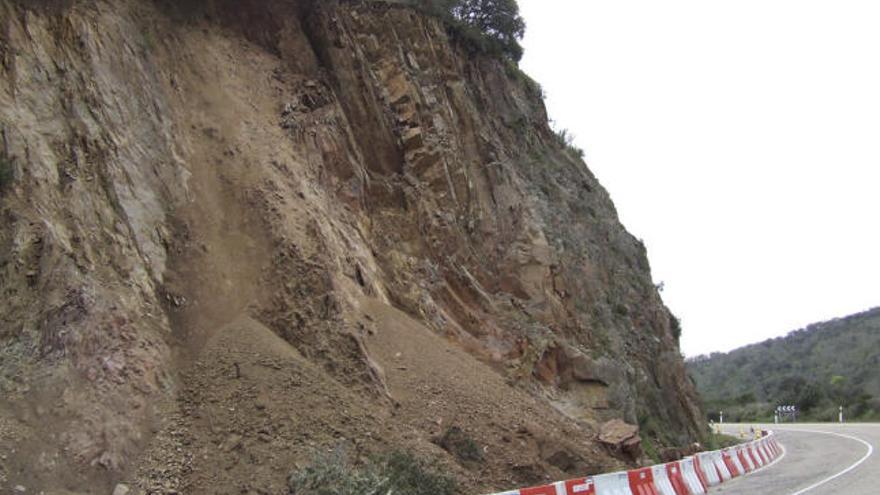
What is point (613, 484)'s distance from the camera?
11.4 metres

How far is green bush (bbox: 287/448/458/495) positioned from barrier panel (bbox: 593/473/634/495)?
2.00 m

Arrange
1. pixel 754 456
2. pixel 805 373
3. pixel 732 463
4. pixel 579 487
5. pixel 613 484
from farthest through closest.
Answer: pixel 805 373, pixel 754 456, pixel 732 463, pixel 613 484, pixel 579 487

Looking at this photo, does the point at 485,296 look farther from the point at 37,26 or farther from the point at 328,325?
the point at 37,26

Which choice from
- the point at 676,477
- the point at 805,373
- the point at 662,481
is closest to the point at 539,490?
the point at 662,481

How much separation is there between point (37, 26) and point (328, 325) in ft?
22.5

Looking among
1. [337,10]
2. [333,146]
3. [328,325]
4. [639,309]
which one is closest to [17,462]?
[328,325]

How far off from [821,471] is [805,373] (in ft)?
209

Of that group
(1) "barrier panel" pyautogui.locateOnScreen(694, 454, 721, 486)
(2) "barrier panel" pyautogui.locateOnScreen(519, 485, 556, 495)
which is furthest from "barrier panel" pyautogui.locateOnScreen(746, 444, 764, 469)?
(2) "barrier panel" pyautogui.locateOnScreen(519, 485, 556, 495)

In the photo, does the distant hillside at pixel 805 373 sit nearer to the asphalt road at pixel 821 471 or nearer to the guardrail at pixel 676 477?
the asphalt road at pixel 821 471

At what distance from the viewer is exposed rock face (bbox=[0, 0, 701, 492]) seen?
10.9 meters

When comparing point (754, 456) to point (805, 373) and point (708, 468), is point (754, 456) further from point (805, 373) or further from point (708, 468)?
point (805, 373)

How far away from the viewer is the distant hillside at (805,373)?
172ft

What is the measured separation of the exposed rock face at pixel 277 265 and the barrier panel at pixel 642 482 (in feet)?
5.67

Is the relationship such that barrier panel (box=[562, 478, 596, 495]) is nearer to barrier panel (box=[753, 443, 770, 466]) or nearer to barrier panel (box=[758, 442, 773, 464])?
barrier panel (box=[753, 443, 770, 466])
